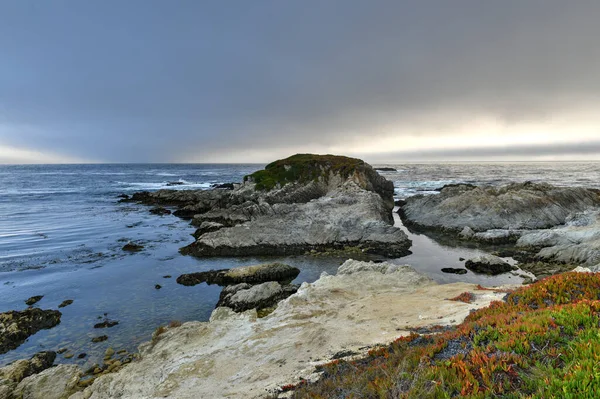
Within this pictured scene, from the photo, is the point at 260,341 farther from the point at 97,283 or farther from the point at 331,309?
the point at 97,283

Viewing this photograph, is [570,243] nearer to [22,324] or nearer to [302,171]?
[22,324]

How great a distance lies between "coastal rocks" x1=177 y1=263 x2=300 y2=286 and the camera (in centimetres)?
2602

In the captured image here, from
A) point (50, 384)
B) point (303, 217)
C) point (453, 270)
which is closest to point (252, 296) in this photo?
point (50, 384)

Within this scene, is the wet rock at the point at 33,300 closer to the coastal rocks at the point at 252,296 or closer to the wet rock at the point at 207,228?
the coastal rocks at the point at 252,296

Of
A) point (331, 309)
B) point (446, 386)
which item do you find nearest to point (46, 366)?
point (331, 309)

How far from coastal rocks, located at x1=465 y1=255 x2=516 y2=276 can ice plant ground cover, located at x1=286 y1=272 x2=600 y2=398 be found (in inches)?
618

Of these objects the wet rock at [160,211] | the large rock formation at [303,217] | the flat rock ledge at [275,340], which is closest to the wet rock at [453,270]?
the large rock formation at [303,217]

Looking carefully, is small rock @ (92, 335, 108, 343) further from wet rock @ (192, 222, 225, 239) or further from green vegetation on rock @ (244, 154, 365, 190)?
green vegetation on rock @ (244, 154, 365, 190)

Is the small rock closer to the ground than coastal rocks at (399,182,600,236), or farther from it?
closer to the ground

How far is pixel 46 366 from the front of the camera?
48.2 ft

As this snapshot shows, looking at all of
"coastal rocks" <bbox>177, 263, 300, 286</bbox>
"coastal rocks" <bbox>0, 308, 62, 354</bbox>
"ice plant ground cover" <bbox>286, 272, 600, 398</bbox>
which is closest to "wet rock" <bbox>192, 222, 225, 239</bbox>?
"coastal rocks" <bbox>177, 263, 300, 286</bbox>

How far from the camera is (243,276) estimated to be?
26.2 meters

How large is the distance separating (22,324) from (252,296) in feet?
43.0

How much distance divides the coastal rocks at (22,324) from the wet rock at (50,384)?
5198mm
